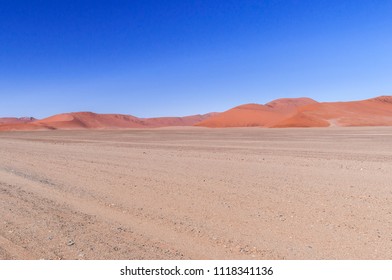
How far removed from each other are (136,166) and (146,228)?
805 centimetres

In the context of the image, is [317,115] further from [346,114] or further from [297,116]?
[346,114]

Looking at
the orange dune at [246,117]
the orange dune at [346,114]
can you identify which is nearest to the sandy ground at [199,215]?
the orange dune at [346,114]

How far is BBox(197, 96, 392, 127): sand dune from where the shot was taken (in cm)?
8041

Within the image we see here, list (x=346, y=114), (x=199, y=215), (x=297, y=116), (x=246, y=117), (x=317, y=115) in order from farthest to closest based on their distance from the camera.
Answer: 1. (x=246, y=117)
2. (x=346, y=114)
3. (x=297, y=116)
4. (x=317, y=115)
5. (x=199, y=215)

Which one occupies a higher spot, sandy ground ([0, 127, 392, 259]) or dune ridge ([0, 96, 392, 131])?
dune ridge ([0, 96, 392, 131])

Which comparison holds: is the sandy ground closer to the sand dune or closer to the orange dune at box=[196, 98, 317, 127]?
the sand dune

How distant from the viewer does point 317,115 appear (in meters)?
88.6

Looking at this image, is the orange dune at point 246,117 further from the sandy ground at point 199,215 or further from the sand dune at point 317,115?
the sandy ground at point 199,215

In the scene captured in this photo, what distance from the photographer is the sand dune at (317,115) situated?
8041 cm

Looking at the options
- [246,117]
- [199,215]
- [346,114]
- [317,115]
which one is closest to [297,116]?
[317,115]

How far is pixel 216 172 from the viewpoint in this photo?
11820mm

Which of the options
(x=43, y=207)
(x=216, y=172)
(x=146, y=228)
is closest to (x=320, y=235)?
(x=146, y=228)

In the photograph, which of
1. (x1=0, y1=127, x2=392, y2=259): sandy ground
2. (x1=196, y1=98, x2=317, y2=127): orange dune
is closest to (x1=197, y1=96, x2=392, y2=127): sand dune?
(x1=196, y1=98, x2=317, y2=127): orange dune
